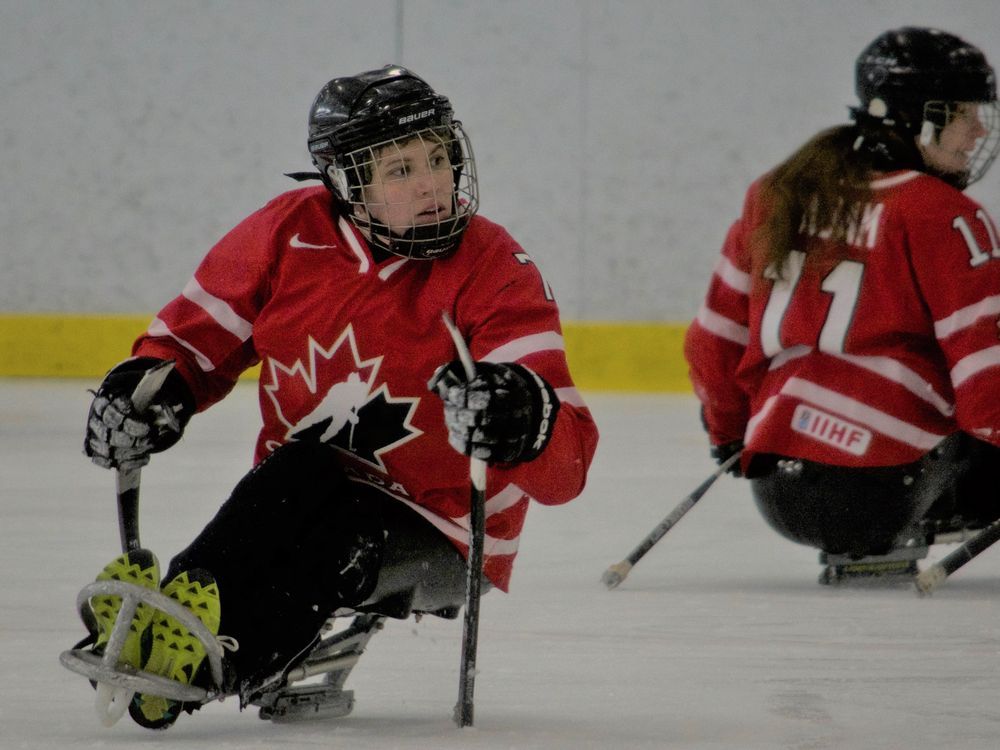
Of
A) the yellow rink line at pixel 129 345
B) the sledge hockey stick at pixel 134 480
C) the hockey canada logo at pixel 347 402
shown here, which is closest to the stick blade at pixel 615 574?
the hockey canada logo at pixel 347 402

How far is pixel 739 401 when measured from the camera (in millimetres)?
2891

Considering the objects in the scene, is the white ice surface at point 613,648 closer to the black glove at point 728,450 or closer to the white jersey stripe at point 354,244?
the black glove at point 728,450

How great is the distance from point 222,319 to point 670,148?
4699 mm

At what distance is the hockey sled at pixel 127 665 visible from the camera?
4.87 ft

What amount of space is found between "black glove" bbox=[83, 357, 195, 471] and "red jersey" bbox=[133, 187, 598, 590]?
3.9 inches

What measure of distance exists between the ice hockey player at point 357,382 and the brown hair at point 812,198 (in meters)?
0.95

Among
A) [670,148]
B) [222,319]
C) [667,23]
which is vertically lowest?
[670,148]

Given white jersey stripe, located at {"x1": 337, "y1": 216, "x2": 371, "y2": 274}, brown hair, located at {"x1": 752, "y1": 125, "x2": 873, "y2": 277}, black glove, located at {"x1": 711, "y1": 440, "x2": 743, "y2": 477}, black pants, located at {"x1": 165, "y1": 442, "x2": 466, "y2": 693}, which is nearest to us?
black pants, located at {"x1": 165, "y1": 442, "x2": 466, "y2": 693}

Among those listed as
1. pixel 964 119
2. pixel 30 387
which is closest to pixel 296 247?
pixel 964 119

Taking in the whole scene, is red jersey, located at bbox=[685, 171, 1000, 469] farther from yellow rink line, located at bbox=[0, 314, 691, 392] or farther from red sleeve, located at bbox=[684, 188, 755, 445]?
yellow rink line, located at bbox=[0, 314, 691, 392]

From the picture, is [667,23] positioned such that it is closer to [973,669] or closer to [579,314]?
[579,314]

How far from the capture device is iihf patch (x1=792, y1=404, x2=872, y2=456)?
8.77ft

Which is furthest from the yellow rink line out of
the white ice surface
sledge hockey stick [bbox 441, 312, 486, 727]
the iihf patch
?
sledge hockey stick [bbox 441, 312, 486, 727]

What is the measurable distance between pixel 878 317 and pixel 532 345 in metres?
1.07
